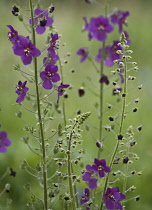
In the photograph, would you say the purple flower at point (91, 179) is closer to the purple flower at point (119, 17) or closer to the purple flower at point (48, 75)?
the purple flower at point (48, 75)

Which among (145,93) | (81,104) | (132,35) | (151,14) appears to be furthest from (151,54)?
(151,14)

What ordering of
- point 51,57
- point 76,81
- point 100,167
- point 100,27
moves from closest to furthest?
point 100,167
point 51,57
point 100,27
point 76,81

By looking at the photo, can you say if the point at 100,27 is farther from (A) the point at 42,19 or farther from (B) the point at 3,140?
(B) the point at 3,140

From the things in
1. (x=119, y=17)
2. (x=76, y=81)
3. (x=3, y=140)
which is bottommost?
(x=3, y=140)

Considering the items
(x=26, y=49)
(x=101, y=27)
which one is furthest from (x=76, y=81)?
(x=26, y=49)

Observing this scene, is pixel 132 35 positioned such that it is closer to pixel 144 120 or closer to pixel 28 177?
pixel 144 120

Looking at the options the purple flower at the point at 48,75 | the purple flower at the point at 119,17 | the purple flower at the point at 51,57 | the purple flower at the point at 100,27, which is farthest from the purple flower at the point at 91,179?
the purple flower at the point at 119,17

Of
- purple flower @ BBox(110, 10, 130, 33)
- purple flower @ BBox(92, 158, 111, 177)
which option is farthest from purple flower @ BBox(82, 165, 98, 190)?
purple flower @ BBox(110, 10, 130, 33)
